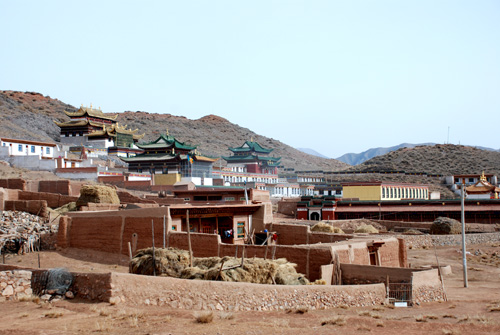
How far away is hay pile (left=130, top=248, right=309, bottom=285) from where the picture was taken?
19.2m

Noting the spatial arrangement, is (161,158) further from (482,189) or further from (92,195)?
(482,189)

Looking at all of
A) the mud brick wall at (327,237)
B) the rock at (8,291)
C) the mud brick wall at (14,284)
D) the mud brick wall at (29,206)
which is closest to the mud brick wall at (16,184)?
the mud brick wall at (29,206)

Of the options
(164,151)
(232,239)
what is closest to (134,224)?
(232,239)

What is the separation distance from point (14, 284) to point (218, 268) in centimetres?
633

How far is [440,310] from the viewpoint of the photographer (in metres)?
19.5

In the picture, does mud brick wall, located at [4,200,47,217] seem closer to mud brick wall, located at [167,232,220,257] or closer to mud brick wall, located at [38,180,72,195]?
mud brick wall, located at [38,180,72,195]

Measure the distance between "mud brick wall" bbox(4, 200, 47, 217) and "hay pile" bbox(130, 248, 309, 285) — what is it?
1248 cm

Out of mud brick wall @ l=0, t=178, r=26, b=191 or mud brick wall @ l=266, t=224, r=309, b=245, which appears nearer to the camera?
mud brick wall @ l=266, t=224, r=309, b=245

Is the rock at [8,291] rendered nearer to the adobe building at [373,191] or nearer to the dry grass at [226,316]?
the dry grass at [226,316]

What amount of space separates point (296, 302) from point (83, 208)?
1906 cm

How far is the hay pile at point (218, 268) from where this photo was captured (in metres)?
19.2

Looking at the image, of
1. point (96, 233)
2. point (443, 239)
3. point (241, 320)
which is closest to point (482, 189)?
point (443, 239)

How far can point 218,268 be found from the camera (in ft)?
63.0

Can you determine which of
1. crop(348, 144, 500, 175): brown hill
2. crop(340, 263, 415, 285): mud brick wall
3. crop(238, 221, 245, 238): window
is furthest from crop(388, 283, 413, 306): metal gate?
crop(348, 144, 500, 175): brown hill
